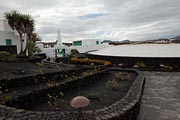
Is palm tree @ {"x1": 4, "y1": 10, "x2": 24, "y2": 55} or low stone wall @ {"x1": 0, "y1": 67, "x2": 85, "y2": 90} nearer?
low stone wall @ {"x1": 0, "y1": 67, "x2": 85, "y2": 90}

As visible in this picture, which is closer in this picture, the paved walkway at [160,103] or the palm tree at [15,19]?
the paved walkway at [160,103]

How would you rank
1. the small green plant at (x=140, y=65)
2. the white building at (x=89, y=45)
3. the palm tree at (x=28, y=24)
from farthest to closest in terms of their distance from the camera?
the white building at (x=89, y=45)
the palm tree at (x=28, y=24)
the small green plant at (x=140, y=65)

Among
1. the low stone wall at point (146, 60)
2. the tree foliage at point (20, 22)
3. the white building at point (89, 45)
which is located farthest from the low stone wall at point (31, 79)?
the white building at point (89, 45)

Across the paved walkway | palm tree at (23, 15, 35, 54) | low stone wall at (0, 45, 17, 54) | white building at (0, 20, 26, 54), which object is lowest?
the paved walkway

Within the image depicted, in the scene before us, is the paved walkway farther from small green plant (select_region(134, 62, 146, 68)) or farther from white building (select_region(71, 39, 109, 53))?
white building (select_region(71, 39, 109, 53))

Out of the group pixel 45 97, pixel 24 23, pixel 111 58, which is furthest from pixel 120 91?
pixel 24 23

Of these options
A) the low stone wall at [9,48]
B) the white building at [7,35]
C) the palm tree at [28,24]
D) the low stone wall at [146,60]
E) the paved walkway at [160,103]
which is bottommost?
the paved walkway at [160,103]

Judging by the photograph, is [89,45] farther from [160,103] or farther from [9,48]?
[160,103]

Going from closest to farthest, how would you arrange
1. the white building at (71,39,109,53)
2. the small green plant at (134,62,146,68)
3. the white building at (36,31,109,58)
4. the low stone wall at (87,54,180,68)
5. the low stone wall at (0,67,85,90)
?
the low stone wall at (0,67,85,90)
the low stone wall at (87,54,180,68)
the small green plant at (134,62,146,68)
the white building at (36,31,109,58)
the white building at (71,39,109,53)

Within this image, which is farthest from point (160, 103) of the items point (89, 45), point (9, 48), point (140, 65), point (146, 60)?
point (89, 45)

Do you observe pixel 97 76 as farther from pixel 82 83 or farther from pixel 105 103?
pixel 105 103

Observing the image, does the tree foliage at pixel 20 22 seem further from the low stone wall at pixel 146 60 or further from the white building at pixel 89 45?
the white building at pixel 89 45

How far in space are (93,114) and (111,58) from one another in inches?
532

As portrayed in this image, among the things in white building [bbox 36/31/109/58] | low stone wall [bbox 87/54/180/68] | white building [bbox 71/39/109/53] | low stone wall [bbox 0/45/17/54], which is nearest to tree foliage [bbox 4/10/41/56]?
low stone wall [bbox 0/45/17/54]
